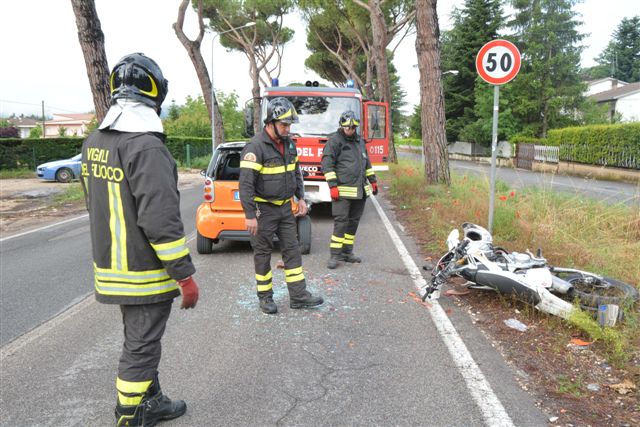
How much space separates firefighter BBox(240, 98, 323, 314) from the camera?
4.82 metres

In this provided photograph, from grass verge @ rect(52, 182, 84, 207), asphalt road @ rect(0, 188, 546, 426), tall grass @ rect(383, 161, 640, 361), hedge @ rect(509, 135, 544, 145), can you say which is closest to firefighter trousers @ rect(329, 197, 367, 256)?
asphalt road @ rect(0, 188, 546, 426)

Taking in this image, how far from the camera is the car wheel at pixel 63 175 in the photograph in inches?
840

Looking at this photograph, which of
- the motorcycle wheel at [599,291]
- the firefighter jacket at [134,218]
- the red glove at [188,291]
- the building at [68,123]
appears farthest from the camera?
the building at [68,123]

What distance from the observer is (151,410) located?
9.48 ft

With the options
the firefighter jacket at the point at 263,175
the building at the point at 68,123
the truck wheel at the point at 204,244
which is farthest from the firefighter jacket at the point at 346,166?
the building at the point at 68,123

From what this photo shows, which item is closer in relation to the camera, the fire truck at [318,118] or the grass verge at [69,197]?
the fire truck at [318,118]

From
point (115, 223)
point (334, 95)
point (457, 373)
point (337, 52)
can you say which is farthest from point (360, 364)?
point (337, 52)

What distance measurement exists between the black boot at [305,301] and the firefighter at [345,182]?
1.78 meters

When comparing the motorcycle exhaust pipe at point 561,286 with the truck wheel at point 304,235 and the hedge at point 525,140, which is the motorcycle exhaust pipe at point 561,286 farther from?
the hedge at point 525,140

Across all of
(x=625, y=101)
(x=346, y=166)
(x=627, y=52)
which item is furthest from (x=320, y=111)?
(x=627, y=52)

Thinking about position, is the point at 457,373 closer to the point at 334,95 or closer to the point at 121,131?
the point at 121,131

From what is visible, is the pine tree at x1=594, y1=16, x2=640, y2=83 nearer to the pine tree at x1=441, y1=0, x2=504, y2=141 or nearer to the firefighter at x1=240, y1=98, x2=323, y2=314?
the pine tree at x1=441, y1=0, x2=504, y2=141

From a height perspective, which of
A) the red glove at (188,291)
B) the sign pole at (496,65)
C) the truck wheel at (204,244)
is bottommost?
the truck wheel at (204,244)

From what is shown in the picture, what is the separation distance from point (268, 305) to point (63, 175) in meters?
19.6
